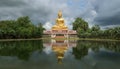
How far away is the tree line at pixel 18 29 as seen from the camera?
6662 cm

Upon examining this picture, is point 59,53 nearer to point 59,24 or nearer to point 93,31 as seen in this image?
point 93,31

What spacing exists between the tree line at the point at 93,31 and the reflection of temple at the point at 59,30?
15.3 feet

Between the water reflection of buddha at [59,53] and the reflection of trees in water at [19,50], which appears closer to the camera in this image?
the water reflection of buddha at [59,53]

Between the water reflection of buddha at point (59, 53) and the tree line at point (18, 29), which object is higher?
the tree line at point (18, 29)

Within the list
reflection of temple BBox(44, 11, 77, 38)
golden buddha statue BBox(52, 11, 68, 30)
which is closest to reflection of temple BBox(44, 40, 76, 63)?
reflection of temple BBox(44, 11, 77, 38)

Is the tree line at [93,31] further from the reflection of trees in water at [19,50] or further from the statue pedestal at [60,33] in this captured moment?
the reflection of trees in water at [19,50]

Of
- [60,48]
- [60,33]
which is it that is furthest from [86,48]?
[60,33]

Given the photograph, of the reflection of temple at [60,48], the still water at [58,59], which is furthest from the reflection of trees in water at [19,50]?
the reflection of temple at [60,48]

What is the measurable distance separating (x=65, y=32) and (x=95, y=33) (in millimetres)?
18665

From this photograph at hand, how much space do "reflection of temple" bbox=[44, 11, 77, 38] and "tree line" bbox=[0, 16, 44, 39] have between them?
11021mm

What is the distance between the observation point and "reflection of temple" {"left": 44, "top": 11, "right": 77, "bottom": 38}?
304 feet

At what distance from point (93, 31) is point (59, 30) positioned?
16497mm

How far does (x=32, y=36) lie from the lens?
78812mm

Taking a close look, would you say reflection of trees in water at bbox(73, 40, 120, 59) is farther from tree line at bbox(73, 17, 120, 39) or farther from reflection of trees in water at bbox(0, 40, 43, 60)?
tree line at bbox(73, 17, 120, 39)
